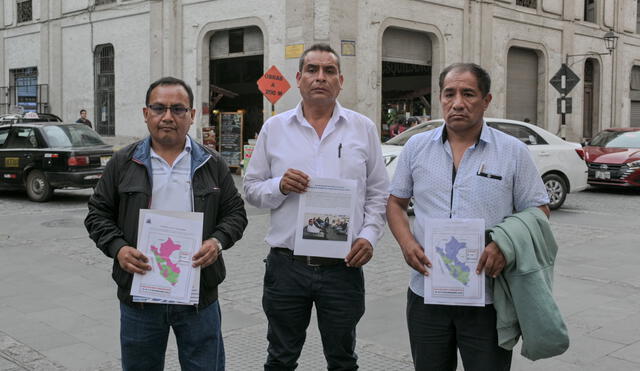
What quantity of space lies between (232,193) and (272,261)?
17.4 inches

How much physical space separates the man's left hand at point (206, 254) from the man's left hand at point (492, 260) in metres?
1.14

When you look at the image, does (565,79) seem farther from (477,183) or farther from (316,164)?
(477,183)

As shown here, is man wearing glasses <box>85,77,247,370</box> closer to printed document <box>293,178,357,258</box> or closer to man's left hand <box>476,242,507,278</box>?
printed document <box>293,178,357,258</box>

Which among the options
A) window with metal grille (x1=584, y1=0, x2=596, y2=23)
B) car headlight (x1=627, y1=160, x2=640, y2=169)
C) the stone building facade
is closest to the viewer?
car headlight (x1=627, y1=160, x2=640, y2=169)

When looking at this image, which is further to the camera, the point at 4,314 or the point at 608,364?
the point at 4,314

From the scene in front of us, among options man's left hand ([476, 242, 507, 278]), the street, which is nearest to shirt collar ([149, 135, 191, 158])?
man's left hand ([476, 242, 507, 278])

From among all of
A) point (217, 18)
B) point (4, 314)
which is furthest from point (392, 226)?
point (217, 18)

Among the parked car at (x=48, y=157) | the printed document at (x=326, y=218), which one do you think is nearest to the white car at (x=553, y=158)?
the parked car at (x=48, y=157)

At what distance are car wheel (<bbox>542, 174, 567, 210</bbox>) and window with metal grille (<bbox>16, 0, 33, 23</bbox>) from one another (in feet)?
75.9

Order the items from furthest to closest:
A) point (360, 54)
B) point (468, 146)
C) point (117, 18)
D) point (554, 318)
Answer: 1. point (117, 18)
2. point (360, 54)
3. point (468, 146)
4. point (554, 318)

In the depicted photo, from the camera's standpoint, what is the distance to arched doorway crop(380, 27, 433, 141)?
2072cm

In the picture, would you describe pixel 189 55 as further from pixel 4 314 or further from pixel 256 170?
pixel 256 170

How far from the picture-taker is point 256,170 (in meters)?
3.49

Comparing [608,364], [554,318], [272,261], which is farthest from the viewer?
[608,364]
